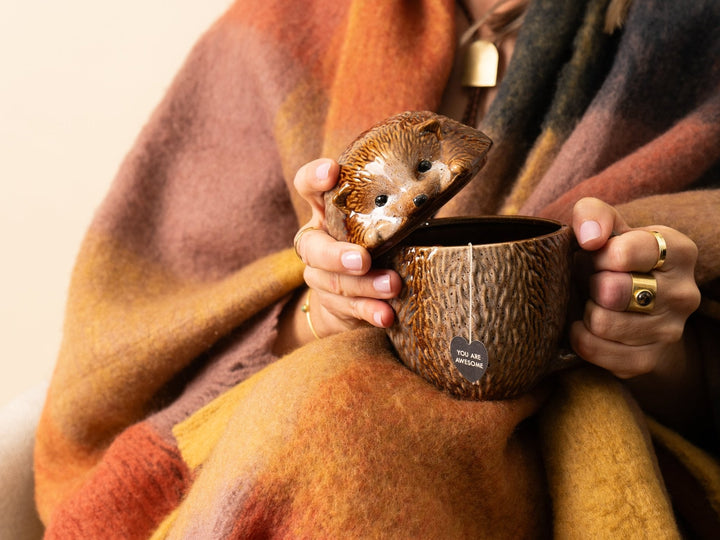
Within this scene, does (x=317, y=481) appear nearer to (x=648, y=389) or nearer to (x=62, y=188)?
(x=648, y=389)

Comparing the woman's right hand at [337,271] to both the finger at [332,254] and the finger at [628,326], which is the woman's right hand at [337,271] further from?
the finger at [628,326]

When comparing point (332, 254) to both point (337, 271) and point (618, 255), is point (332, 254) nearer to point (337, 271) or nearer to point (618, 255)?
point (337, 271)

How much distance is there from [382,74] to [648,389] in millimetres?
506

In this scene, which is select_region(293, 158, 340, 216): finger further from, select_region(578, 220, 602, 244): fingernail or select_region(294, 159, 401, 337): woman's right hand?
select_region(578, 220, 602, 244): fingernail

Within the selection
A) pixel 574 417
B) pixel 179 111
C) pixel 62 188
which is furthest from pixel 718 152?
pixel 62 188

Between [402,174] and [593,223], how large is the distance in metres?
0.15

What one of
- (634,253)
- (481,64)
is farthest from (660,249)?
(481,64)

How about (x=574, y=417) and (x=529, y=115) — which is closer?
(x=574, y=417)

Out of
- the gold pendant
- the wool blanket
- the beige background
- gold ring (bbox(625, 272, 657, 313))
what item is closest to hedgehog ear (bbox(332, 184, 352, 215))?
the wool blanket

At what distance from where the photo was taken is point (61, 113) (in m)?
1.33

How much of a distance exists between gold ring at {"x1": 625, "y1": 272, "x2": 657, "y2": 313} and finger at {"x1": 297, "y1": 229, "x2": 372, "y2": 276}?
0.64 feet

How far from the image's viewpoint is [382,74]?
2.78ft

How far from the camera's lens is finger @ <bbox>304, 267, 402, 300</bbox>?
18.4 inches

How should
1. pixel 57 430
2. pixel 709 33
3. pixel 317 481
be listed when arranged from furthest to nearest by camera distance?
pixel 57 430, pixel 709 33, pixel 317 481
